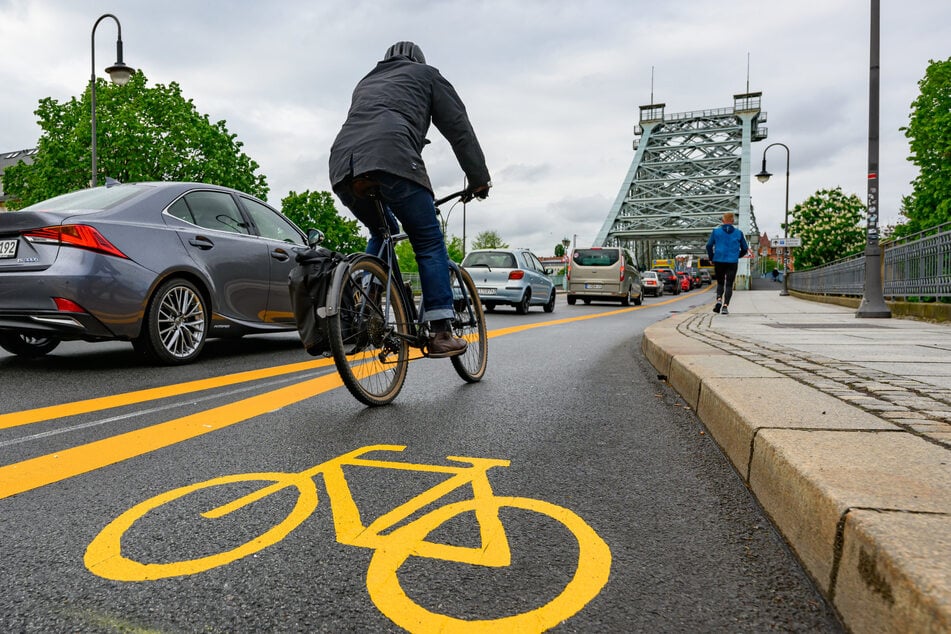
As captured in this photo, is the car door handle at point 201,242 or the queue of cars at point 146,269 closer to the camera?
the queue of cars at point 146,269

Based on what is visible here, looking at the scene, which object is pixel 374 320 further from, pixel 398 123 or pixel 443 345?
pixel 398 123

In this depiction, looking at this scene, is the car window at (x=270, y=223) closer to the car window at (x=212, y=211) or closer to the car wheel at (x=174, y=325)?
the car window at (x=212, y=211)

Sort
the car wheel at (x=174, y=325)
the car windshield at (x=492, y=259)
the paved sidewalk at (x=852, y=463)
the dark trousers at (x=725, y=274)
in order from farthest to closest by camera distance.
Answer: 1. the car windshield at (x=492, y=259)
2. the dark trousers at (x=725, y=274)
3. the car wheel at (x=174, y=325)
4. the paved sidewalk at (x=852, y=463)

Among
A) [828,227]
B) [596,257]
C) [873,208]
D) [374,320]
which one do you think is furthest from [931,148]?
[374,320]

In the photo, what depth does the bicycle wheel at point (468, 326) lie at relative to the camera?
15.5 ft

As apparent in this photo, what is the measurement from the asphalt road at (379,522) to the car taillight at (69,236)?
1.33 meters

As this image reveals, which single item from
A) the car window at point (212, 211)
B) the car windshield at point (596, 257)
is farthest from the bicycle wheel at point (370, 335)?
the car windshield at point (596, 257)

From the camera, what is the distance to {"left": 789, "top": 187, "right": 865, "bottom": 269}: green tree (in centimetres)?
6862

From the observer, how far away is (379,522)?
6.95ft

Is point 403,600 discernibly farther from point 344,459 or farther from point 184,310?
point 184,310

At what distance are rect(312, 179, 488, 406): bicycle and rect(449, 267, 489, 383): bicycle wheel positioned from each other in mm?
162

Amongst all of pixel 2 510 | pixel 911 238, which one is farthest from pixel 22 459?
pixel 911 238

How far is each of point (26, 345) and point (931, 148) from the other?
40.9 m

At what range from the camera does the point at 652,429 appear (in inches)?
137
